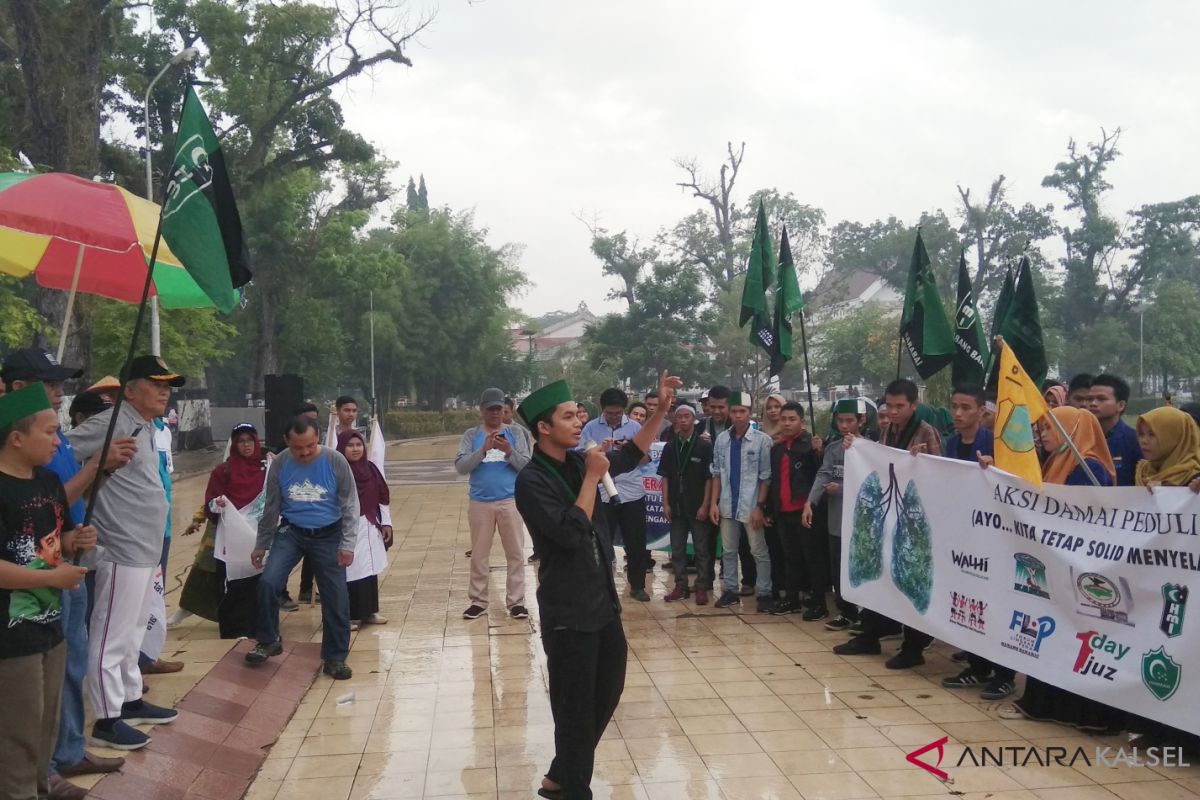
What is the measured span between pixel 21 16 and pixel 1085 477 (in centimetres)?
1826

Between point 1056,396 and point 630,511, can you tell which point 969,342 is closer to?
point 1056,396

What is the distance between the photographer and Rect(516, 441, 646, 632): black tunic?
3939 mm

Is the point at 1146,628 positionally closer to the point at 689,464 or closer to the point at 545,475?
the point at 545,475

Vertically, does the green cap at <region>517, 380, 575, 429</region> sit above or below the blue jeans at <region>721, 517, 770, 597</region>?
above

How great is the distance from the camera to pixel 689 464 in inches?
346

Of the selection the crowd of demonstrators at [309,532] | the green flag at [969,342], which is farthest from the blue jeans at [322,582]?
the green flag at [969,342]

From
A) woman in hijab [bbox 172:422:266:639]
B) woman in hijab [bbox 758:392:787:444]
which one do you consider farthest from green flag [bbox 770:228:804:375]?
woman in hijab [bbox 172:422:266:639]

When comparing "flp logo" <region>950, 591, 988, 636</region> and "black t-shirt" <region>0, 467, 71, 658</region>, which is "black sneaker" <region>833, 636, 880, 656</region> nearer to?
"flp logo" <region>950, 591, 988, 636</region>

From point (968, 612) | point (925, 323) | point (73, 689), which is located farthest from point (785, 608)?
point (73, 689)

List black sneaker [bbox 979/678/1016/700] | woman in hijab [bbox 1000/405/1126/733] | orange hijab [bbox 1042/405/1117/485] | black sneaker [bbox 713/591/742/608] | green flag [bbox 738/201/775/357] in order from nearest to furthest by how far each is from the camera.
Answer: woman in hijab [bbox 1000/405/1126/733] < orange hijab [bbox 1042/405/1117/485] < black sneaker [bbox 979/678/1016/700] < black sneaker [bbox 713/591/742/608] < green flag [bbox 738/201/775/357]

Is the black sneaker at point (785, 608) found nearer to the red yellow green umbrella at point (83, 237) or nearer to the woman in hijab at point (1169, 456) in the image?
the woman in hijab at point (1169, 456)

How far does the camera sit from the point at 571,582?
404 cm

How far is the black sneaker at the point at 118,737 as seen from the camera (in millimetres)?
4844

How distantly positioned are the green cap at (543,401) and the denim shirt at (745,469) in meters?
4.35
